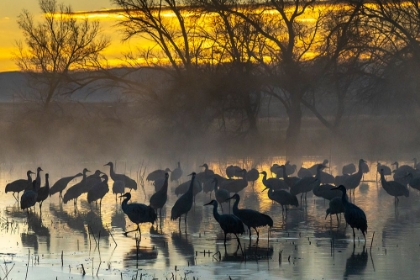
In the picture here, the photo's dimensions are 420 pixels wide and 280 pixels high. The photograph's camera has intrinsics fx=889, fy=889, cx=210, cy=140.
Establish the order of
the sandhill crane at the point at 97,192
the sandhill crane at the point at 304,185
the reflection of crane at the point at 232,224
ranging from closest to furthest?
the reflection of crane at the point at 232,224 → the sandhill crane at the point at 97,192 → the sandhill crane at the point at 304,185

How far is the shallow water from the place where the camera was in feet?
41.0

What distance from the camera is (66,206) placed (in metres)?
20.6

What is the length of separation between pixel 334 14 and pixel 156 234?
911 inches

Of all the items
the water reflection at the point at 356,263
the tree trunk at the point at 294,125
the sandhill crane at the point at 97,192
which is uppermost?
the tree trunk at the point at 294,125

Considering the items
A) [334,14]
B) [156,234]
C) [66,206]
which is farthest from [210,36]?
[156,234]

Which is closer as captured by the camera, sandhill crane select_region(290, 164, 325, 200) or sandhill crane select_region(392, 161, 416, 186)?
sandhill crane select_region(290, 164, 325, 200)

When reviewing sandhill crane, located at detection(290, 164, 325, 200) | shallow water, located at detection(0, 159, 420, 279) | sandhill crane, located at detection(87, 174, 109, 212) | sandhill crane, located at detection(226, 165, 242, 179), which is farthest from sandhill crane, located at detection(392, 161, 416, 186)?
sandhill crane, located at detection(87, 174, 109, 212)

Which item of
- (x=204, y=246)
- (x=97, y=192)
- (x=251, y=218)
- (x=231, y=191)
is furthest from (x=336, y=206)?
(x=97, y=192)

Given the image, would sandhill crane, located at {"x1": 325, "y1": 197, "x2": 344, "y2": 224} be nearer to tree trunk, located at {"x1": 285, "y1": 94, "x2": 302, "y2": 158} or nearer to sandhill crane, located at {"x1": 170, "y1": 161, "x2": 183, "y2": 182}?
sandhill crane, located at {"x1": 170, "y1": 161, "x2": 183, "y2": 182}

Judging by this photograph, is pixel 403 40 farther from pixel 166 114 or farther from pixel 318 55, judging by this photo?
pixel 166 114

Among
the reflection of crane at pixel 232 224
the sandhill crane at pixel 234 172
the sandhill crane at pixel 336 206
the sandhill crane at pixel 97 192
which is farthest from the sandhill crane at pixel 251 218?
the sandhill crane at pixel 234 172

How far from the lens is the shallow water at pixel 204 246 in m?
12.5

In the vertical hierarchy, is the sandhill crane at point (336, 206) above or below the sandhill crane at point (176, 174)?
below

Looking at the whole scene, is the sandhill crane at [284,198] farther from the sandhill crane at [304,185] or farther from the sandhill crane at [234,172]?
the sandhill crane at [234,172]
